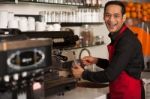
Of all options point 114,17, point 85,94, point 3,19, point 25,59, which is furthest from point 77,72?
point 25,59

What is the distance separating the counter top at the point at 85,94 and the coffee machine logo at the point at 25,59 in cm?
66

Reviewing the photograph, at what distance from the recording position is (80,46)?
3.19 metres

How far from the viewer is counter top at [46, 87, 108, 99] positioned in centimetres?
211

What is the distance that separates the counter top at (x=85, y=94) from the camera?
83.0 inches

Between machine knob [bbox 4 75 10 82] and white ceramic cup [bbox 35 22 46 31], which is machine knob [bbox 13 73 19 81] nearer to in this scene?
machine knob [bbox 4 75 10 82]

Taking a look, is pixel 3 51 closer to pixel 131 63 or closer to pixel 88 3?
pixel 131 63

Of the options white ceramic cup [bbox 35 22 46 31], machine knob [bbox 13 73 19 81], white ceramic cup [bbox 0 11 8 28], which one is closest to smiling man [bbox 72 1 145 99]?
white ceramic cup [bbox 35 22 46 31]

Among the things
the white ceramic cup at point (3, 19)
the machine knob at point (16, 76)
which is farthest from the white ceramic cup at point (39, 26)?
the machine knob at point (16, 76)

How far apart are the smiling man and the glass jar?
0.91 m

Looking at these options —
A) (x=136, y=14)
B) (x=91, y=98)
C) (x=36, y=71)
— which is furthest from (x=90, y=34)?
(x=36, y=71)

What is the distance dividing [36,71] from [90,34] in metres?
1.97

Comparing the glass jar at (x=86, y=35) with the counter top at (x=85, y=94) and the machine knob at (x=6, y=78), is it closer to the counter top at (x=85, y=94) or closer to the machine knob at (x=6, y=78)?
the counter top at (x=85, y=94)

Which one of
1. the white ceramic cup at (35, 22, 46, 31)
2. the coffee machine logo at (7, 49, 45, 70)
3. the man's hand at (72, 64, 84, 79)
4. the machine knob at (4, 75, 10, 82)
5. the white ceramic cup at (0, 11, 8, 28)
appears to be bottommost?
the man's hand at (72, 64, 84, 79)

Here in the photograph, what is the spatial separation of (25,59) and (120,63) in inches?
36.8
